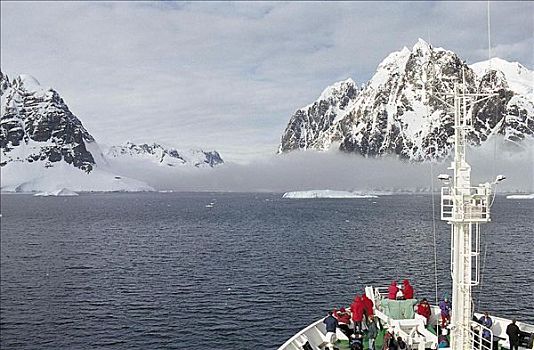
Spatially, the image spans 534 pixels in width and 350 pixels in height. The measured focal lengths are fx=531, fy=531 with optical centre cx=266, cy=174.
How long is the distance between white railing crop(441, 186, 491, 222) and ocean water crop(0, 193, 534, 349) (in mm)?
20529

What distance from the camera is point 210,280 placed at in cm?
5700

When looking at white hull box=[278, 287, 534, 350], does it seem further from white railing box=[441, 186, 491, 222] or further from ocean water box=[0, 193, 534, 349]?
ocean water box=[0, 193, 534, 349]

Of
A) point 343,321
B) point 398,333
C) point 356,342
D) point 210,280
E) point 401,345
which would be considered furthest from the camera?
point 210,280

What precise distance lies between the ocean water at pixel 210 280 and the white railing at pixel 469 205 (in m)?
20.5

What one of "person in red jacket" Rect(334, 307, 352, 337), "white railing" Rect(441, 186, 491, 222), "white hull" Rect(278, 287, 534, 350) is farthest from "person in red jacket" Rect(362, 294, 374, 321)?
"white railing" Rect(441, 186, 491, 222)

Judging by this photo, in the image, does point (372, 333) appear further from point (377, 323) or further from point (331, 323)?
point (331, 323)

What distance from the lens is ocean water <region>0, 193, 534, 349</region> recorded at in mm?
39000

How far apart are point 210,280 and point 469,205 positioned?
41899 mm

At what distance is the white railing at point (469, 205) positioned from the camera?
60.4 ft

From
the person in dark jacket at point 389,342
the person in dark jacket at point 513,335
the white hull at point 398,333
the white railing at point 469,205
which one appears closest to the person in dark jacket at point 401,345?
the person in dark jacket at point 389,342

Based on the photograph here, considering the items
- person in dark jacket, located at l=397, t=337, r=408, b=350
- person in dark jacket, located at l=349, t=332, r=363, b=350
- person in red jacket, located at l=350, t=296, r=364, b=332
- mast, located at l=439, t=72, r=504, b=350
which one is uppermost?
mast, located at l=439, t=72, r=504, b=350

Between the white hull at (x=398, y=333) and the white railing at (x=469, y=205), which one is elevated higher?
the white railing at (x=469, y=205)

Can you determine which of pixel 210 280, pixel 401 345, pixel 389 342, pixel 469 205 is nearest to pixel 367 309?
pixel 389 342

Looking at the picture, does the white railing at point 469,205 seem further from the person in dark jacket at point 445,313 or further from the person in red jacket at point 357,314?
the person in red jacket at point 357,314
